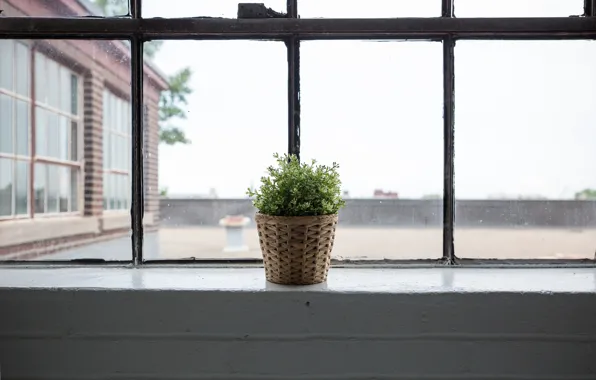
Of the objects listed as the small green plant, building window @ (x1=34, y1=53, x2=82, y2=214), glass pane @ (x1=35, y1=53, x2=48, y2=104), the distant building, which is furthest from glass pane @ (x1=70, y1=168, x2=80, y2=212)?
the distant building

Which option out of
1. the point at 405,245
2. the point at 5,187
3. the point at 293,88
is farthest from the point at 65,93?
the point at 405,245

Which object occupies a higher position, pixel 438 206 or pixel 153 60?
pixel 153 60

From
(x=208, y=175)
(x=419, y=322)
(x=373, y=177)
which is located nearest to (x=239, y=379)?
(x=419, y=322)

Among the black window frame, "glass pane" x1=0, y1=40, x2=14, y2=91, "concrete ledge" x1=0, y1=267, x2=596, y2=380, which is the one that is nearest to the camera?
"concrete ledge" x1=0, y1=267, x2=596, y2=380

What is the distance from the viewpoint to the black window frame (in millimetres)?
1639

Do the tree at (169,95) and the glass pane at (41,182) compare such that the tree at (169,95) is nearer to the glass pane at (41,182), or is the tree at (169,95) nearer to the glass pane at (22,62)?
the glass pane at (22,62)

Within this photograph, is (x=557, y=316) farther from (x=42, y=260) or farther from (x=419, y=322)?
(x=42, y=260)

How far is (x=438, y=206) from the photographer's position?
5.60 ft

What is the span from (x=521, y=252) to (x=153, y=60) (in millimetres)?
1630

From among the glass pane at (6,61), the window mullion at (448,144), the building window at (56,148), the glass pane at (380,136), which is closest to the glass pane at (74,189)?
the building window at (56,148)

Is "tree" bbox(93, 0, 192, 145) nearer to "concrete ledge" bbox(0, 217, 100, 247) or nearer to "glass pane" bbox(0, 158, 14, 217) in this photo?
"concrete ledge" bbox(0, 217, 100, 247)

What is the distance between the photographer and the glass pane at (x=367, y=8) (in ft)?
5.56

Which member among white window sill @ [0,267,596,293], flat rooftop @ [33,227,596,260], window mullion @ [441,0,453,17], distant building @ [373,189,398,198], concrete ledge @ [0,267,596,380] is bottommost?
concrete ledge @ [0,267,596,380]

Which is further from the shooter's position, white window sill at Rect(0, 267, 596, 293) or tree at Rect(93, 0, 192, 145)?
tree at Rect(93, 0, 192, 145)
